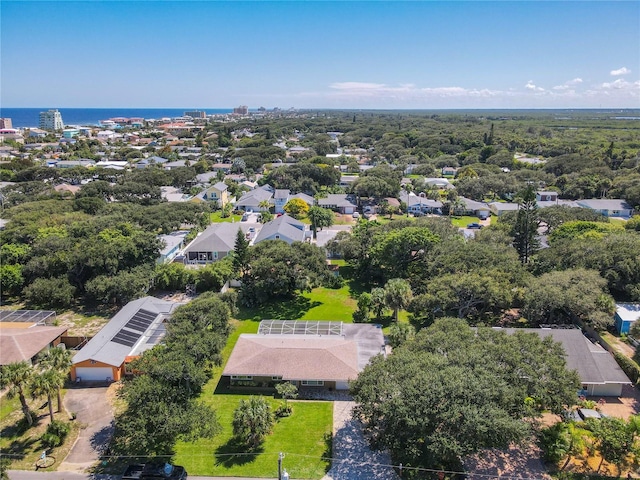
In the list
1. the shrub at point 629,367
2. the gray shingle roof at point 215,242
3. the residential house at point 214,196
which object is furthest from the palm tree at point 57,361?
the residential house at point 214,196

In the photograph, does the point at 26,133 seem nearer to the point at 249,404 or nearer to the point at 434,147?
the point at 434,147

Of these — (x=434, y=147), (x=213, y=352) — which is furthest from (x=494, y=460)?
(x=434, y=147)

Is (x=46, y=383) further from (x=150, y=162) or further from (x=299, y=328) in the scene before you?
(x=150, y=162)

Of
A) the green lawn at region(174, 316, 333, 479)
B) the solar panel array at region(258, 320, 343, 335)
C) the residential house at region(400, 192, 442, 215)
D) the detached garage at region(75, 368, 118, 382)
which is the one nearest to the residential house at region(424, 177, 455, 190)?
the residential house at region(400, 192, 442, 215)

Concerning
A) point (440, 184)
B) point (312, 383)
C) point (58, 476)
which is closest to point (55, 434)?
point (58, 476)

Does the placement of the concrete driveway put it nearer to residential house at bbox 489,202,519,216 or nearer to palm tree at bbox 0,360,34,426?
palm tree at bbox 0,360,34,426
